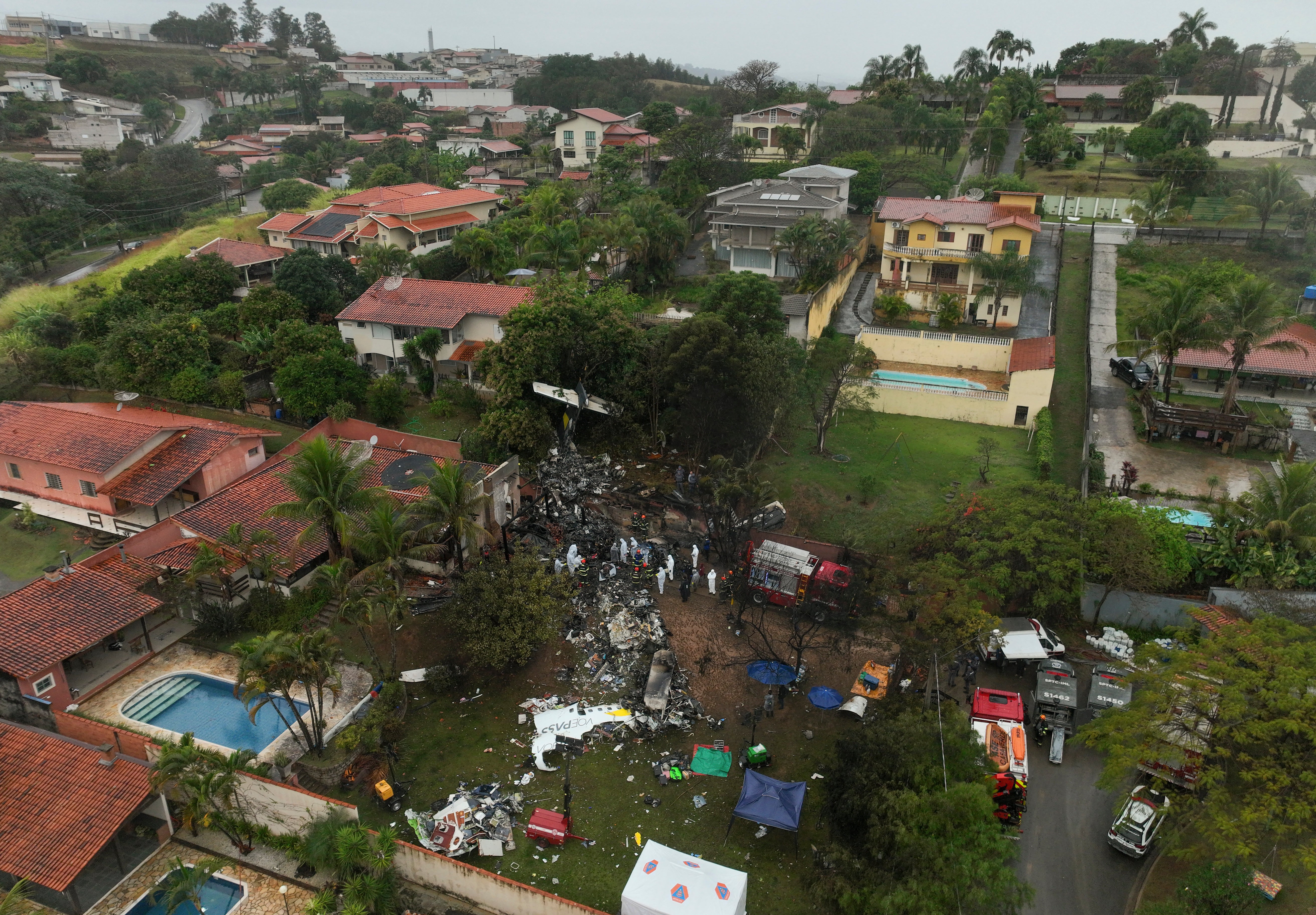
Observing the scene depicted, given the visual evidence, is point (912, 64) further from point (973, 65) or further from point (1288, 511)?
point (1288, 511)

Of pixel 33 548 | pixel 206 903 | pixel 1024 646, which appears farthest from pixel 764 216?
pixel 206 903

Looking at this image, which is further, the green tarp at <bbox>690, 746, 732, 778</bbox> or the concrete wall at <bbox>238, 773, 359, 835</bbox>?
the green tarp at <bbox>690, 746, 732, 778</bbox>

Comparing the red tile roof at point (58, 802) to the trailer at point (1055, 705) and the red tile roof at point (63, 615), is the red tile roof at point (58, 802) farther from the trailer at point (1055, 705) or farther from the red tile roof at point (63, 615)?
the trailer at point (1055, 705)

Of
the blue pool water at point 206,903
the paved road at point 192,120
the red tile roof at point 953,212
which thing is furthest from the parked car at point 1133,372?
the paved road at point 192,120

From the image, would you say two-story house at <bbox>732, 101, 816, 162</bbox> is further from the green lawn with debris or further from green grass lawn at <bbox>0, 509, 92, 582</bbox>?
the green lawn with debris

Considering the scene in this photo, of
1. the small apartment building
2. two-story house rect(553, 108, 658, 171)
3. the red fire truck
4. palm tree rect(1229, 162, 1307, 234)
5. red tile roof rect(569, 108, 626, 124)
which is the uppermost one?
the small apartment building

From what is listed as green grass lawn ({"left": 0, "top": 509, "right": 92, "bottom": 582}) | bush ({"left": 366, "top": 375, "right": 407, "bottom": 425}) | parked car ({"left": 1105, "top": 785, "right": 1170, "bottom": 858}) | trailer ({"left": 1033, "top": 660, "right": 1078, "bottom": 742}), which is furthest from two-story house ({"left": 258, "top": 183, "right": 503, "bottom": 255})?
parked car ({"left": 1105, "top": 785, "right": 1170, "bottom": 858})

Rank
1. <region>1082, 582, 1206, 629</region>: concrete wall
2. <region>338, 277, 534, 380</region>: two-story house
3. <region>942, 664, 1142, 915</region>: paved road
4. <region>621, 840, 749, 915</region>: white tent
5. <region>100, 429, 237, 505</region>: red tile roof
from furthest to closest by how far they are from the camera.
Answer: <region>338, 277, 534, 380</region>: two-story house, <region>100, 429, 237, 505</region>: red tile roof, <region>1082, 582, 1206, 629</region>: concrete wall, <region>942, 664, 1142, 915</region>: paved road, <region>621, 840, 749, 915</region>: white tent

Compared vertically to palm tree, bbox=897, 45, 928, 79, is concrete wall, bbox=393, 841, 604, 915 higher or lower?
lower
